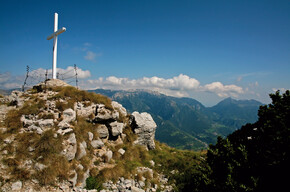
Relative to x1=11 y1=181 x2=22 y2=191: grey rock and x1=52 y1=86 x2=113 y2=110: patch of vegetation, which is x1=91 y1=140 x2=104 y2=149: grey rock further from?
x1=11 y1=181 x2=22 y2=191: grey rock

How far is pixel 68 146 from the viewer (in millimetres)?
12688

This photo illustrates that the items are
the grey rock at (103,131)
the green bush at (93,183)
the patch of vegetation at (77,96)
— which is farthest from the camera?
the patch of vegetation at (77,96)

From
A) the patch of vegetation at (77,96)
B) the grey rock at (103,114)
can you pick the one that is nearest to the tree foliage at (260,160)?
the grey rock at (103,114)

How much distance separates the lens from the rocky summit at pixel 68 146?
1027 cm

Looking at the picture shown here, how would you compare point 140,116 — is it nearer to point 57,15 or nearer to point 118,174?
point 118,174

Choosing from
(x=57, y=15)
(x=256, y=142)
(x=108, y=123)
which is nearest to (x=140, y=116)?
(x=108, y=123)

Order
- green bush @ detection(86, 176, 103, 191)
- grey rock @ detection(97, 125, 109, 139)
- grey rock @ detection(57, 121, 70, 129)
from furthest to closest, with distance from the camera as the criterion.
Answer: grey rock @ detection(97, 125, 109, 139) < grey rock @ detection(57, 121, 70, 129) < green bush @ detection(86, 176, 103, 191)

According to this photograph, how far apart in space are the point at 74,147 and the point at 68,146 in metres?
0.53

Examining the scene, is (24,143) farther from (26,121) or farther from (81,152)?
Result: (81,152)

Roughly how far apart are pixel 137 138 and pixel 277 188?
15.1m

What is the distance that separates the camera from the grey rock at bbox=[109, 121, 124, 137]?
61.4 ft

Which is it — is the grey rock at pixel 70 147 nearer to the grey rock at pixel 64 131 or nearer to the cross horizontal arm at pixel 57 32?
the grey rock at pixel 64 131

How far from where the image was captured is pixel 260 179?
30.2ft

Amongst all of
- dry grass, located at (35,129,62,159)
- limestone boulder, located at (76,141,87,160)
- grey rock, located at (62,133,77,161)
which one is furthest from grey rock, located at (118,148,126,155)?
dry grass, located at (35,129,62,159)
